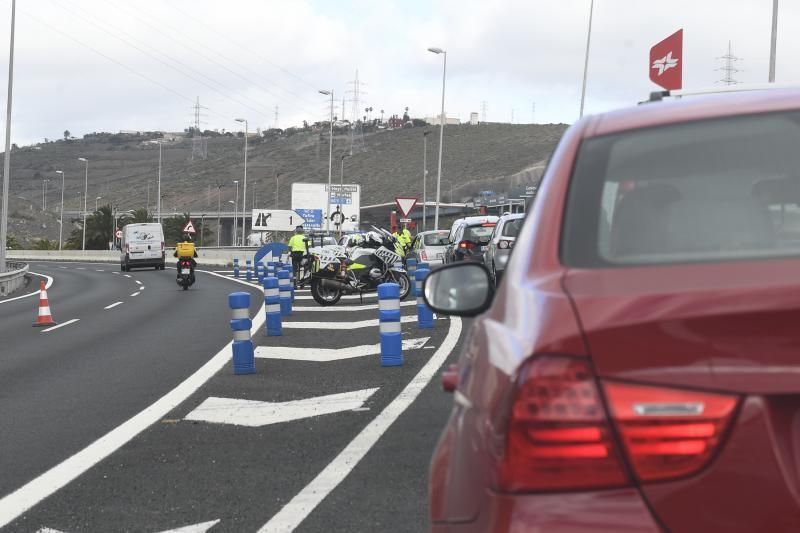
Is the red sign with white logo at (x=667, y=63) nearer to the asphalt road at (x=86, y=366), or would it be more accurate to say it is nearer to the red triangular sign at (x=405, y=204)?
the asphalt road at (x=86, y=366)

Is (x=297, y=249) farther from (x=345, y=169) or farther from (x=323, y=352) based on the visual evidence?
(x=345, y=169)

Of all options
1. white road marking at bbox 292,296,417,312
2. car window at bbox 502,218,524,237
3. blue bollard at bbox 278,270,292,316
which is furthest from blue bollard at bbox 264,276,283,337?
car window at bbox 502,218,524,237

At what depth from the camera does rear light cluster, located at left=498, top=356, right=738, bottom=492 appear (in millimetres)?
2041

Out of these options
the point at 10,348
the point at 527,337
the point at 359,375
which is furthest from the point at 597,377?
the point at 10,348

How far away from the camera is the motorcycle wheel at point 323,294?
72.4 feet

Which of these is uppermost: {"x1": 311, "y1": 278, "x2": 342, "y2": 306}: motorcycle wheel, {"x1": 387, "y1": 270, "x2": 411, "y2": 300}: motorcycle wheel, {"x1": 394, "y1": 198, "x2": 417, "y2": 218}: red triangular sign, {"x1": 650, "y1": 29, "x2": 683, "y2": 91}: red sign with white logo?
{"x1": 650, "y1": 29, "x2": 683, "y2": 91}: red sign with white logo

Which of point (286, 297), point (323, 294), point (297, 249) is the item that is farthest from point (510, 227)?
point (297, 249)

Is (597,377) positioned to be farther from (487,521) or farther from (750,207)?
(750,207)

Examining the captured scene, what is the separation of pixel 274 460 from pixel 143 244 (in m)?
49.9

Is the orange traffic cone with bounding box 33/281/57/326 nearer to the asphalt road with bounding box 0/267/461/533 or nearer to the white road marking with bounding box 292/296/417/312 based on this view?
the white road marking with bounding box 292/296/417/312

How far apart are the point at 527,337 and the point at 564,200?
497 mm

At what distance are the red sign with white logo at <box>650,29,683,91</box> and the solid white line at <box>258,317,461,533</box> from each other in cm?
759

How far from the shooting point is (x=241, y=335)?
38.9 feet

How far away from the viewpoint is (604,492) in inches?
81.4
